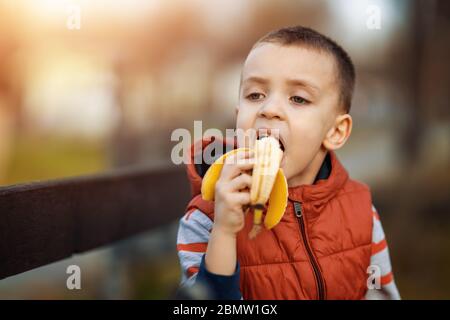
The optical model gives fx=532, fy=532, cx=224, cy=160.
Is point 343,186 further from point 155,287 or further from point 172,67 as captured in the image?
point 172,67

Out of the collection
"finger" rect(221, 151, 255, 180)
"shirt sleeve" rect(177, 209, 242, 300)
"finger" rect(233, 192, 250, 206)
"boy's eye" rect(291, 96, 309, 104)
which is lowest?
"shirt sleeve" rect(177, 209, 242, 300)

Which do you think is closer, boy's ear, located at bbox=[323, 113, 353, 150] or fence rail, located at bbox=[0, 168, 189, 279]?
fence rail, located at bbox=[0, 168, 189, 279]

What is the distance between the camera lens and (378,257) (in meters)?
1.66

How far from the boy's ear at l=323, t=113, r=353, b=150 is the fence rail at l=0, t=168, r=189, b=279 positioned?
2.50ft

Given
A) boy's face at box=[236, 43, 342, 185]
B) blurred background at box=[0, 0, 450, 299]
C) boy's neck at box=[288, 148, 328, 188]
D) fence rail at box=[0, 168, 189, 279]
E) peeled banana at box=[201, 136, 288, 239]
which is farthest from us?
blurred background at box=[0, 0, 450, 299]

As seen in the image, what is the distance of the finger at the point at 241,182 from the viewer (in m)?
1.22

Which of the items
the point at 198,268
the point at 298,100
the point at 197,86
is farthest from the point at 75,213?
the point at 197,86

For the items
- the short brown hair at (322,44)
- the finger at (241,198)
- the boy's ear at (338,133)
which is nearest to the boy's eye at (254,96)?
the short brown hair at (322,44)

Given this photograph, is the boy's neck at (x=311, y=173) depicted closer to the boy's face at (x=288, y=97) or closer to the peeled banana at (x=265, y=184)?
the boy's face at (x=288, y=97)

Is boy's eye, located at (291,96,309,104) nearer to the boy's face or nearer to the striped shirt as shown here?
the boy's face

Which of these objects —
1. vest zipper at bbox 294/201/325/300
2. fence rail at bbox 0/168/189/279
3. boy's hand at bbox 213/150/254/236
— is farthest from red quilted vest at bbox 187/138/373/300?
fence rail at bbox 0/168/189/279

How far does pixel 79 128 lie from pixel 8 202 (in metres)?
4.74

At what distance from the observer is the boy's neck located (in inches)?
64.1
